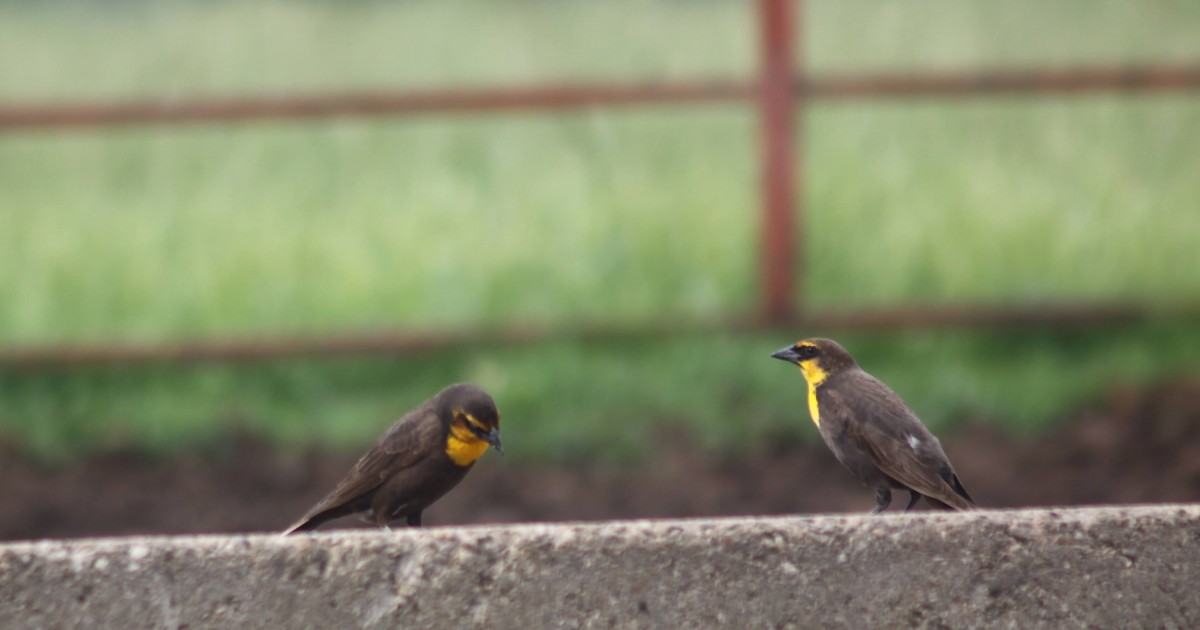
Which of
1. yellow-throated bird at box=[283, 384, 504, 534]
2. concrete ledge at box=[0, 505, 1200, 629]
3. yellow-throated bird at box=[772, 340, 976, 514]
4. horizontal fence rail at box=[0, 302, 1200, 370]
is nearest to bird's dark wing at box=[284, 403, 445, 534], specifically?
yellow-throated bird at box=[283, 384, 504, 534]

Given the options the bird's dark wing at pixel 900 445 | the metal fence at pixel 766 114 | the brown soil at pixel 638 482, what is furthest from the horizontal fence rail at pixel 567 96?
the bird's dark wing at pixel 900 445

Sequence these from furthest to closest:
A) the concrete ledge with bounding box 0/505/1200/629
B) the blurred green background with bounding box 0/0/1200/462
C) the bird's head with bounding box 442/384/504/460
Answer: the blurred green background with bounding box 0/0/1200/462
the bird's head with bounding box 442/384/504/460
the concrete ledge with bounding box 0/505/1200/629

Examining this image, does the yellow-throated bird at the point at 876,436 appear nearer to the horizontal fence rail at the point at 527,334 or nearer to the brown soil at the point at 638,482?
the brown soil at the point at 638,482

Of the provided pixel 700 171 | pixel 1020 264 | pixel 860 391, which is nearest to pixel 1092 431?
pixel 1020 264

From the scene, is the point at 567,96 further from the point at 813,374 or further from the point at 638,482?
the point at 813,374

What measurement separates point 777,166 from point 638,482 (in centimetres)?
168

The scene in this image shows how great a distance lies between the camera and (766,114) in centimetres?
688

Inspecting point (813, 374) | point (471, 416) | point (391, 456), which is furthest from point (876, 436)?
point (391, 456)

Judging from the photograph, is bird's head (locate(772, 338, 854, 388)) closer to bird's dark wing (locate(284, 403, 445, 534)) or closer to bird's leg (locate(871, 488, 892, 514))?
bird's leg (locate(871, 488, 892, 514))

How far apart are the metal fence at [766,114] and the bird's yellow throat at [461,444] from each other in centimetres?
323

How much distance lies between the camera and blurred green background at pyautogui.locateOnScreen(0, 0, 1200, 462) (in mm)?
6660

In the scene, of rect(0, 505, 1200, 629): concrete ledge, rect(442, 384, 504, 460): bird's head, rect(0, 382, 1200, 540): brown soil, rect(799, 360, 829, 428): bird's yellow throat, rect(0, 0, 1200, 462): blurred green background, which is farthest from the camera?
rect(0, 0, 1200, 462): blurred green background

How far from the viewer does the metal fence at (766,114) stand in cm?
674

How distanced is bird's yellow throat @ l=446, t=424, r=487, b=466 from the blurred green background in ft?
9.73
